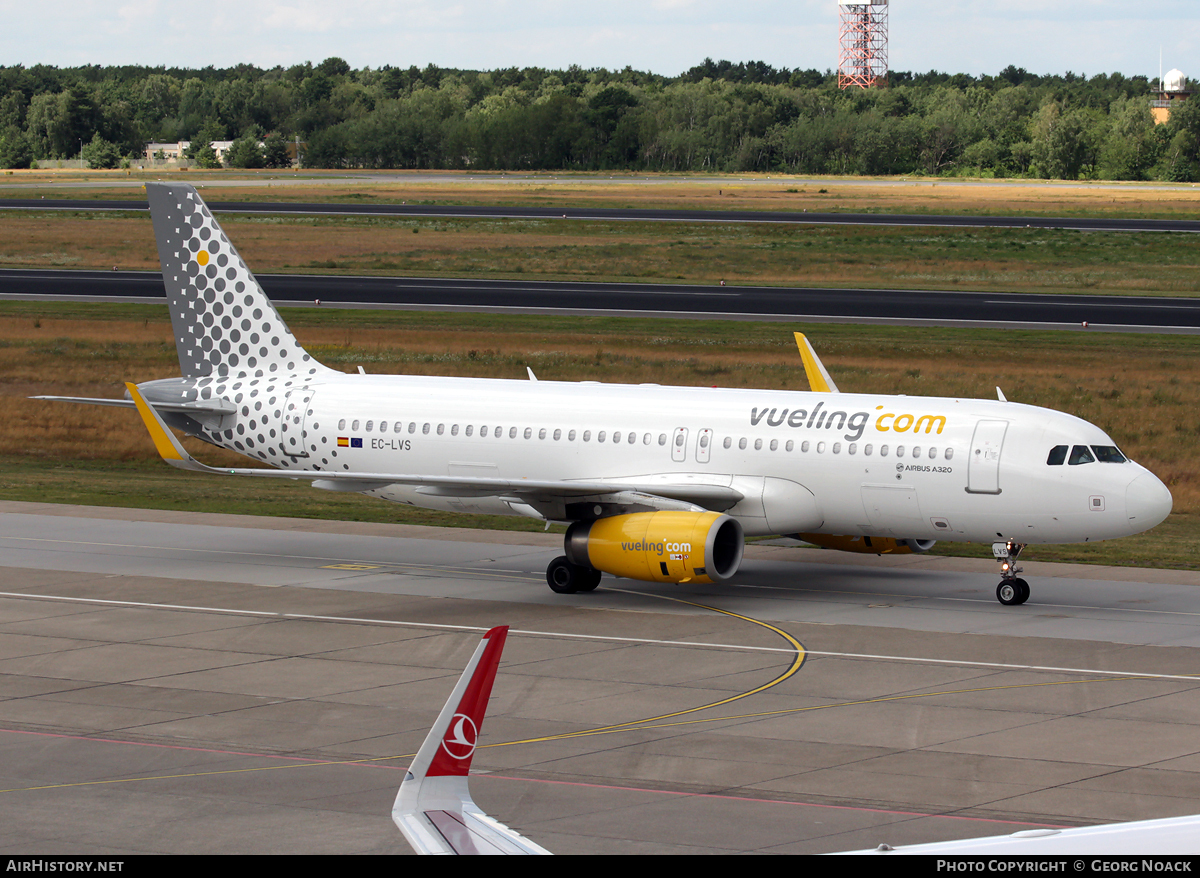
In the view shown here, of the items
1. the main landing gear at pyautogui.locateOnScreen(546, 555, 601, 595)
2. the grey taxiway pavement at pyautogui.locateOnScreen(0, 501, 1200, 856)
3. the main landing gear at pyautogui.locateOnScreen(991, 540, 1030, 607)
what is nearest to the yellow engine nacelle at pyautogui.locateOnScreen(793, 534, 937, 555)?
the grey taxiway pavement at pyautogui.locateOnScreen(0, 501, 1200, 856)

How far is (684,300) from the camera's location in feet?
262

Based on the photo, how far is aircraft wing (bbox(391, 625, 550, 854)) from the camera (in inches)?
309

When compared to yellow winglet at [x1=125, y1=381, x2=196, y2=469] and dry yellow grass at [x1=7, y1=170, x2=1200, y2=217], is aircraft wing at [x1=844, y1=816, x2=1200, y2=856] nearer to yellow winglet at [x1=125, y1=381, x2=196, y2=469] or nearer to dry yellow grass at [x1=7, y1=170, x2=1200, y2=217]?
yellow winglet at [x1=125, y1=381, x2=196, y2=469]

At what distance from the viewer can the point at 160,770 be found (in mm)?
18547

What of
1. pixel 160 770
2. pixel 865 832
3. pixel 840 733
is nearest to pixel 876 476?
pixel 840 733

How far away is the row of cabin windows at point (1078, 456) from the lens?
27.6 meters

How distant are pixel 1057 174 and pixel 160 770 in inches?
7350

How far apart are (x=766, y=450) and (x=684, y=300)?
50.7m

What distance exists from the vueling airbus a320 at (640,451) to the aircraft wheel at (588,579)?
0.04m

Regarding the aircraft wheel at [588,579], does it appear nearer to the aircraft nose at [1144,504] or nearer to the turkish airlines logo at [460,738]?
the aircraft nose at [1144,504]

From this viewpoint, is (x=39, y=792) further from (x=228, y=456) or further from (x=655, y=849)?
(x=228, y=456)

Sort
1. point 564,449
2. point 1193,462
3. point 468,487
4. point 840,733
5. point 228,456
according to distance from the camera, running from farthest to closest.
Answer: point 228,456
point 1193,462
point 564,449
point 468,487
point 840,733

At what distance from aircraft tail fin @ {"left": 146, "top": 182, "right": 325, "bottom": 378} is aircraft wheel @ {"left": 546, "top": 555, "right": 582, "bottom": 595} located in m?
8.74

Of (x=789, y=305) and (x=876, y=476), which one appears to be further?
(x=789, y=305)
